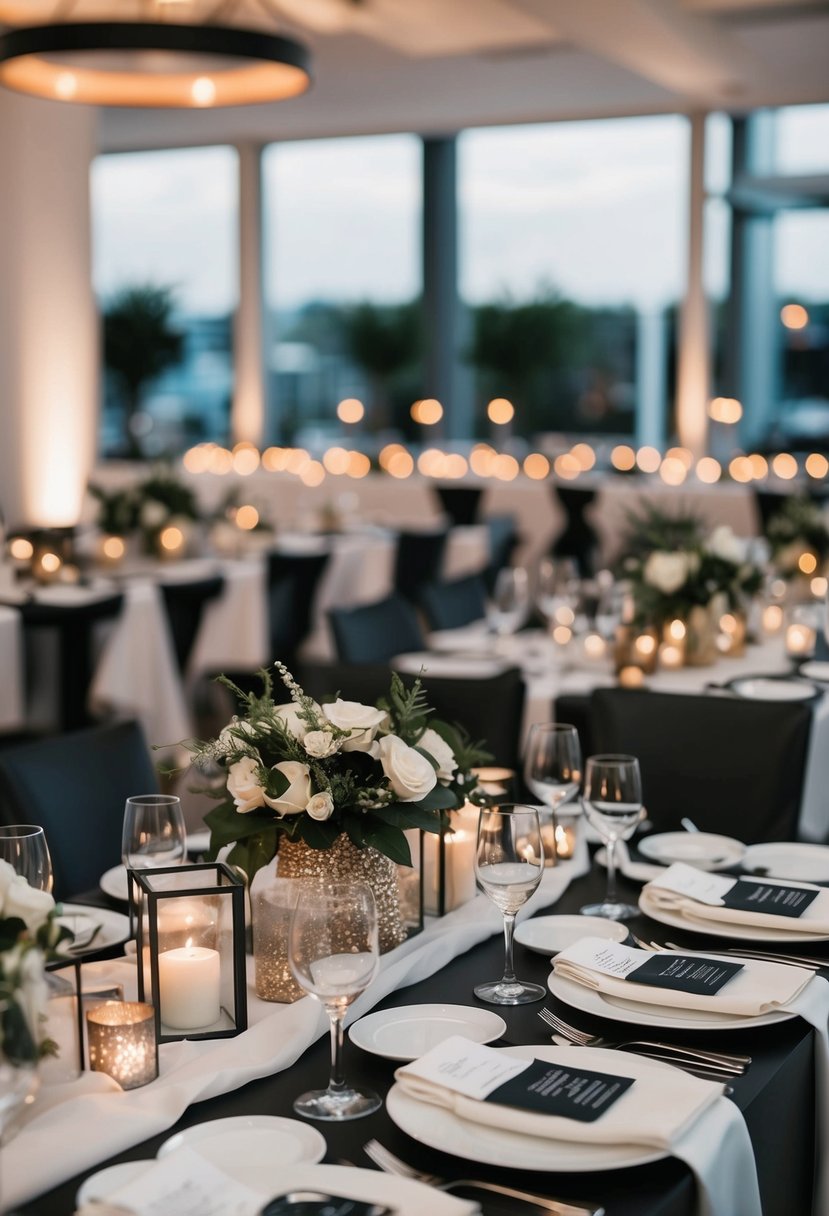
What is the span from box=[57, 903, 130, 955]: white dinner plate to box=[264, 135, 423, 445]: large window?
35.8 ft

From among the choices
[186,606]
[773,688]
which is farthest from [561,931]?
[186,606]

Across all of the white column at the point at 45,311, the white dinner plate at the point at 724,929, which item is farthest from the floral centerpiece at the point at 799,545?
the white column at the point at 45,311

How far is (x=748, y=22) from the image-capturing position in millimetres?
8820

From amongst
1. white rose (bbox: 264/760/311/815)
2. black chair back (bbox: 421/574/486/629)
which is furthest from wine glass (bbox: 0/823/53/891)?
black chair back (bbox: 421/574/486/629)

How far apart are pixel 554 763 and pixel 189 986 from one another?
764 mm

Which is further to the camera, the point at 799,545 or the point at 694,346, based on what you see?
the point at 694,346

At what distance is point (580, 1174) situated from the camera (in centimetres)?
137

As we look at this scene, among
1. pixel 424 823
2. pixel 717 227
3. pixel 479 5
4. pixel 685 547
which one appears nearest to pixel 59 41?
pixel 685 547

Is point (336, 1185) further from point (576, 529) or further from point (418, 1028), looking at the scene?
point (576, 529)

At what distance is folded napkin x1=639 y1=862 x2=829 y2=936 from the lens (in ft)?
6.65

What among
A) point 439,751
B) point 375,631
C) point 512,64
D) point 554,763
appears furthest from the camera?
point 512,64

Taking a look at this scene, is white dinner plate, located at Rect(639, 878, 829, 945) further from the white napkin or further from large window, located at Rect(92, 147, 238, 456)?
large window, located at Rect(92, 147, 238, 456)

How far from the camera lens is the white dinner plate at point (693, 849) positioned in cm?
239

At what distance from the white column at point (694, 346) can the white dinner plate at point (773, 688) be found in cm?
835
